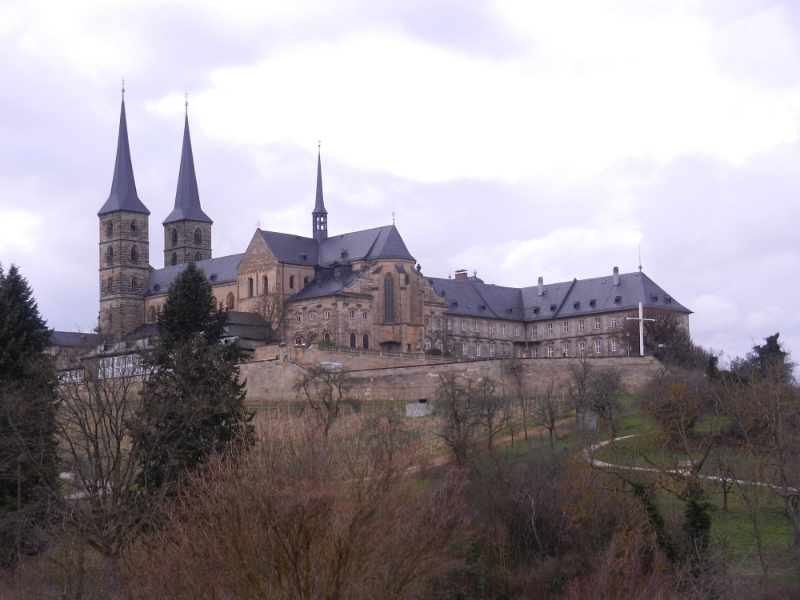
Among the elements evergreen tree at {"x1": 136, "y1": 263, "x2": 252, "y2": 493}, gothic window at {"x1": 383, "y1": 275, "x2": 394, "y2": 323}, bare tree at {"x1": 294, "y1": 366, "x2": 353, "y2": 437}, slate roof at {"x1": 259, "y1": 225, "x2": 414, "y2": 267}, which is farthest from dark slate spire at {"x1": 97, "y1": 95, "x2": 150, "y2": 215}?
evergreen tree at {"x1": 136, "y1": 263, "x2": 252, "y2": 493}

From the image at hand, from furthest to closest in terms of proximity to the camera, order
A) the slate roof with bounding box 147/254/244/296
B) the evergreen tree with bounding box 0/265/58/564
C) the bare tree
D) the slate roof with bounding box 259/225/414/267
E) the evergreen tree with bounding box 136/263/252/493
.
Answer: the slate roof with bounding box 147/254/244/296
the slate roof with bounding box 259/225/414/267
the bare tree
the evergreen tree with bounding box 136/263/252/493
the evergreen tree with bounding box 0/265/58/564

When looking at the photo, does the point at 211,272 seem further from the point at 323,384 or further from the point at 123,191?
the point at 323,384

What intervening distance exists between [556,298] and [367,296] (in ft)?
71.2

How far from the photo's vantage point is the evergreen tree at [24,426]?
1421 inches

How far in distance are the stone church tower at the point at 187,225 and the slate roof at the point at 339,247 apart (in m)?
24.4

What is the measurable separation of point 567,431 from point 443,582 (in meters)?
22.5

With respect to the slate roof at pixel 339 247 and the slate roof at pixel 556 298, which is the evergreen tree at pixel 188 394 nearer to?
the slate roof at pixel 339 247

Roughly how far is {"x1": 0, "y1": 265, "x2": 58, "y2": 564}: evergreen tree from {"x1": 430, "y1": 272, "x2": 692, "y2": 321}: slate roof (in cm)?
6528

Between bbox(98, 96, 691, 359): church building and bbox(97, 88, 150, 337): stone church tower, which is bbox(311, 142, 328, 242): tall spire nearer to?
bbox(98, 96, 691, 359): church building

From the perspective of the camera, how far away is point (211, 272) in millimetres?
115688

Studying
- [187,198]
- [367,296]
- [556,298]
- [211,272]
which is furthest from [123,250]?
[556,298]

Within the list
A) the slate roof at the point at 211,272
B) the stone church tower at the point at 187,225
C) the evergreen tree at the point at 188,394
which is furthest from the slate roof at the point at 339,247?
the evergreen tree at the point at 188,394

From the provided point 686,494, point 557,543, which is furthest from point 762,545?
point 557,543

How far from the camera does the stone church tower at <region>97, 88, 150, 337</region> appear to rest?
122 metres
